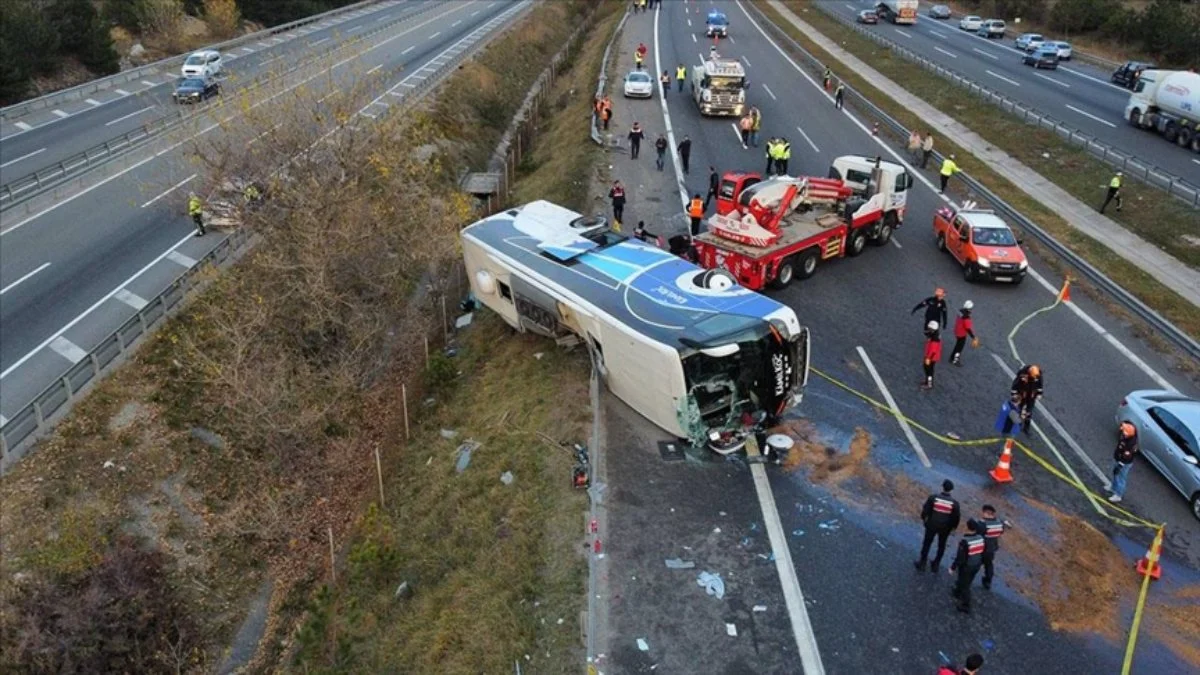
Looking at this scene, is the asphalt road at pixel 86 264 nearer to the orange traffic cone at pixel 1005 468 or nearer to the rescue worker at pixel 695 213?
the rescue worker at pixel 695 213

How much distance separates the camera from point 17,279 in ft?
74.5

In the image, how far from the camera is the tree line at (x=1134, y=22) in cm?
5359

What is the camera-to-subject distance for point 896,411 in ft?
55.4

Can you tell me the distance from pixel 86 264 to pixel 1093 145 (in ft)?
118

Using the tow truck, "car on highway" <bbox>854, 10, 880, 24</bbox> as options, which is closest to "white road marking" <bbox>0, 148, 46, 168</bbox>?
the tow truck

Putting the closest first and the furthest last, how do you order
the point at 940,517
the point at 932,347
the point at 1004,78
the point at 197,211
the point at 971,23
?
the point at 940,517 → the point at 932,347 → the point at 197,211 → the point at 1004,78 → the point at 971,23

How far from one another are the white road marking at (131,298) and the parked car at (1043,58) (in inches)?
2056

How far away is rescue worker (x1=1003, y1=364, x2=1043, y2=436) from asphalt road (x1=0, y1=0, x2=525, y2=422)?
19348 mm

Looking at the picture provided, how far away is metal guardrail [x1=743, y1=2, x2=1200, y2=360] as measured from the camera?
19953 millimetres

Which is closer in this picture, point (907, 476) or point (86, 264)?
point (907, 476)

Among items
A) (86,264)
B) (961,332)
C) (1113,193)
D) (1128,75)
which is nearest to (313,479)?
(86,264)

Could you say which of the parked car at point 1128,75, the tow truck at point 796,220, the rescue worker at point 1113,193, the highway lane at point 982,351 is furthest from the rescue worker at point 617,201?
the parked car at point 1128,75

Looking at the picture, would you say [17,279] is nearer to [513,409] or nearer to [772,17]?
[513,409]

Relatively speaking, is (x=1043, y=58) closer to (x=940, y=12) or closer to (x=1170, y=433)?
(x=940, y=12)
